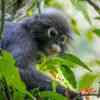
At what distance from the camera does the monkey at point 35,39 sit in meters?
2.01

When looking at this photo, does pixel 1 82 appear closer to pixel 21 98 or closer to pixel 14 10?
pixel 21 98

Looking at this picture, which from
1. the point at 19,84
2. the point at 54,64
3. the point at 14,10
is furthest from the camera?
the point at 14,10

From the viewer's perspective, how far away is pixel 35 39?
7.71 ft

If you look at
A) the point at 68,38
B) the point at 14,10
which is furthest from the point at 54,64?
the point at 68,38

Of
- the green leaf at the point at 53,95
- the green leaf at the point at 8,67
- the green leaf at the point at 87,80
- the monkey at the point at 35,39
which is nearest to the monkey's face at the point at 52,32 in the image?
the monkey at the point at 35,39

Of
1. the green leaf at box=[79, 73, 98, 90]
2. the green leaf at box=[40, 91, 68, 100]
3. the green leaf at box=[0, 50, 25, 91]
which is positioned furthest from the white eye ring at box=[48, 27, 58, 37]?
the green leaf at box=[0, 50, 25, 91]

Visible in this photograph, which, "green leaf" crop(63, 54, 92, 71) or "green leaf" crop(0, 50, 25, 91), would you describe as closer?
"green leaf" crop(0, 50, 25, 91)

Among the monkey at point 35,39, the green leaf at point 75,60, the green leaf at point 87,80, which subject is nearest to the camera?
the green leaf at point 75,60

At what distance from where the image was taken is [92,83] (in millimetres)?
847

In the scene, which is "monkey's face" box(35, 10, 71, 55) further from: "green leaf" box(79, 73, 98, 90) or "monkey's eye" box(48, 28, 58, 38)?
"green leaf" box(79, 73, 98, 90)

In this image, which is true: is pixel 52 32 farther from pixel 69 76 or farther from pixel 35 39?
pixel 69 76

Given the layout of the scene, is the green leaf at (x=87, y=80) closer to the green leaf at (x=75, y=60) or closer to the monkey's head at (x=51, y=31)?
the green leaf at (x=75, y=60)

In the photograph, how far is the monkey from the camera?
6.59 ft

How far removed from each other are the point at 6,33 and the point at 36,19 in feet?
0.80
